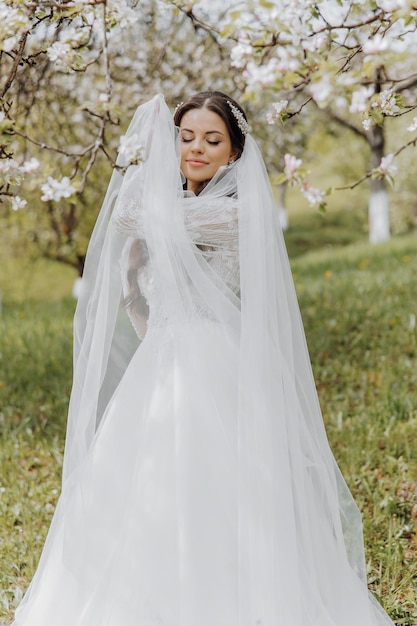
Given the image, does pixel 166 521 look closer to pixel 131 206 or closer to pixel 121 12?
pixel 131 206

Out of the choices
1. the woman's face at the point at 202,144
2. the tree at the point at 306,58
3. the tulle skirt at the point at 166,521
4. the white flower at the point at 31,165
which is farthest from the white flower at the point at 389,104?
the white flower at the point at 31,165

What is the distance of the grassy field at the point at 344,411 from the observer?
12.3 feet

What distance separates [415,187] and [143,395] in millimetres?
23896

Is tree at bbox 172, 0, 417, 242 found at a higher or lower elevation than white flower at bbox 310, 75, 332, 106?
higher

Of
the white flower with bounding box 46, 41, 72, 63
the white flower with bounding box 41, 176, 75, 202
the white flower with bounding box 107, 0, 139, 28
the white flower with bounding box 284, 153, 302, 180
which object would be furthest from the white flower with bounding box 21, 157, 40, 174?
the white flower with bounding box 284, 153, 302, 180

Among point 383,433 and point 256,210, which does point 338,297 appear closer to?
point 383,433

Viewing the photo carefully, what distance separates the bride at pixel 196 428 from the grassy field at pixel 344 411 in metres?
0.65

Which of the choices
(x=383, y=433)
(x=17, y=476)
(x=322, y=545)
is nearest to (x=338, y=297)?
(x=383, y=433)

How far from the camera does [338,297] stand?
294 inches

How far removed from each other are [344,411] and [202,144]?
2.83 m

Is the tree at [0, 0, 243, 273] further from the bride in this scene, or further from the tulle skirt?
the tulle skirt

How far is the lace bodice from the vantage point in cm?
293

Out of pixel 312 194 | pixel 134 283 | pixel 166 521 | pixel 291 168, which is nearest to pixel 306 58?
pixel 291 168

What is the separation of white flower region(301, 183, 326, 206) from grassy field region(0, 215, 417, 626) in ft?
6.77
